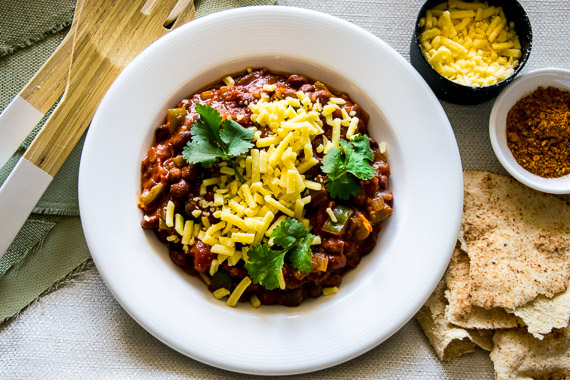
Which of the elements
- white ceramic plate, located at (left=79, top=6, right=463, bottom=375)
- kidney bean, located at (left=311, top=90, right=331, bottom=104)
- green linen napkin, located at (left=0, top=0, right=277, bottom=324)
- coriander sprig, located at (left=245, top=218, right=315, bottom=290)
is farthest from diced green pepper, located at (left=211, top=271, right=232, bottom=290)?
kidney bean, located at (left=311, top=90, right=331, bottom=104)

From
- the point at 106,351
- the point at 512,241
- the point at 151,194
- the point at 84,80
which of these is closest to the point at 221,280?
the point at 151,194

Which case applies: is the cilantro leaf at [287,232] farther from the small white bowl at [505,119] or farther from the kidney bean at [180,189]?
the small white bowl at [505,119]

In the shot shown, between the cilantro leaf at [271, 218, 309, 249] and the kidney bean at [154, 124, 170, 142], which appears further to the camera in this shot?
the kidney bean at [154, 124, 170, 142]

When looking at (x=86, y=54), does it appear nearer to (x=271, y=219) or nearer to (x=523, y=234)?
(x=271, y=219)

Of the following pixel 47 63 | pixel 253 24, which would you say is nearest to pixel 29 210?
pixel 47 63

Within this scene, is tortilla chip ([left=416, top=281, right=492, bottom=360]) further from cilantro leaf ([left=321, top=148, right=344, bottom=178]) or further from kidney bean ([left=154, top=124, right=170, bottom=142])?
kidney bean ([left=154, top=124, right=170, bottom=142])
